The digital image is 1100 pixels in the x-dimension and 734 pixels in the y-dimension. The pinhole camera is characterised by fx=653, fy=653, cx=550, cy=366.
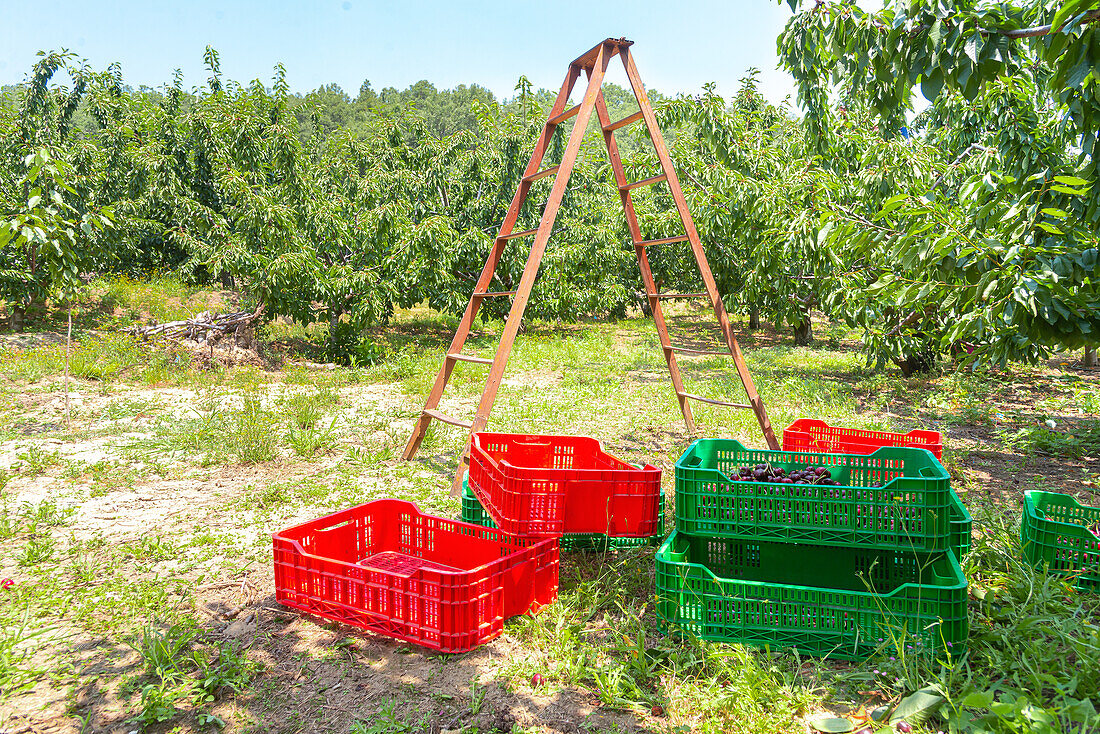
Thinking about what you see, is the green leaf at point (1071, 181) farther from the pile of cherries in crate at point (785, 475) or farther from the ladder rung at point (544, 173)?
the ladder rung at point (544, 173)

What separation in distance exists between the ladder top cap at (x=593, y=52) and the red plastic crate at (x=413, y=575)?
3.31 meters

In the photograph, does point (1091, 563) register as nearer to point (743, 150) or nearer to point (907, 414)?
point (907, 414)

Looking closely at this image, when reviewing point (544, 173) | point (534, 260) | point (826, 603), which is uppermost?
point (544, 173)

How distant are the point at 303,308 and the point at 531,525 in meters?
8.57

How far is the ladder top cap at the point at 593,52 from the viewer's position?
4.49 m

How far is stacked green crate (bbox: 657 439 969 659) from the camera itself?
241 cm

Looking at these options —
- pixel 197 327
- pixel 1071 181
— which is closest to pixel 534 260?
pixel 1071 181

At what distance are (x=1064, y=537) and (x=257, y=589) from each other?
3756 millimetres

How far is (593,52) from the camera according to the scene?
458 cm

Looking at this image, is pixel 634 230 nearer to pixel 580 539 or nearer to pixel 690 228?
pixel 690 228

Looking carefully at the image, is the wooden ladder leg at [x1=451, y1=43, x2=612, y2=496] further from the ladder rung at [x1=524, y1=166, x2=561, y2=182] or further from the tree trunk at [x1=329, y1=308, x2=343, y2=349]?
the tree trunk at [x1=329, y1=308, x2=343, y2=349]

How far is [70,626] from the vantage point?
2.79 meters

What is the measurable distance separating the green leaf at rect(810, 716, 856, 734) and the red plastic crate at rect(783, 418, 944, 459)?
2.17 m

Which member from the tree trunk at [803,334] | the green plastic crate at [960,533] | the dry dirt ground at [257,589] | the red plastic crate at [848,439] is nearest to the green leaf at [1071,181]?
the red plastic crate at [848,439]
